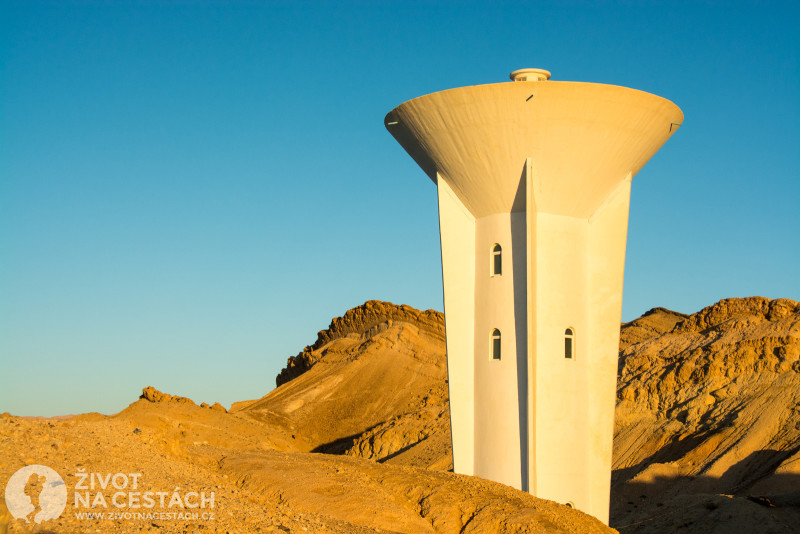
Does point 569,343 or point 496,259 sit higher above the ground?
point 496,259

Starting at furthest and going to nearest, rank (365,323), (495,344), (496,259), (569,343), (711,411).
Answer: (365,323) → (711,411) → (496,259) → (495,344) → (569,343)

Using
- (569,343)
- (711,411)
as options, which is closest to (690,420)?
(711,411)

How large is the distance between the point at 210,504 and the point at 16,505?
96.4 inches

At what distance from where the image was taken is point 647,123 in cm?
1855

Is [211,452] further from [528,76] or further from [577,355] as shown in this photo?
[528,76]

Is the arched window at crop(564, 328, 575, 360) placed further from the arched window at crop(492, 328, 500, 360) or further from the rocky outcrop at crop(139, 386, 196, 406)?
the rocky outcrop at crop(139, 386, 196, 406)

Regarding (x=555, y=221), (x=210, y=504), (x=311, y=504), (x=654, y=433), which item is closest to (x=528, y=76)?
(x=555, y=221)

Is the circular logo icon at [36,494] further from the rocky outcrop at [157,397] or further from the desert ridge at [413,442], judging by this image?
the rocky outcrop at [157,397]

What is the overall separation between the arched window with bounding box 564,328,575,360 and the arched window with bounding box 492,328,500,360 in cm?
151

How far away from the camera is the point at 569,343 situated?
726 inches

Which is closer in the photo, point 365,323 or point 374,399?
point 374,399

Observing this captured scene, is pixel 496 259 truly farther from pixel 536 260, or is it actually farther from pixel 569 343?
pixel 569 343

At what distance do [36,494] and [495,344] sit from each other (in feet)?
35.6

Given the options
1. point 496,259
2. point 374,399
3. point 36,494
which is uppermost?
point 496,259
